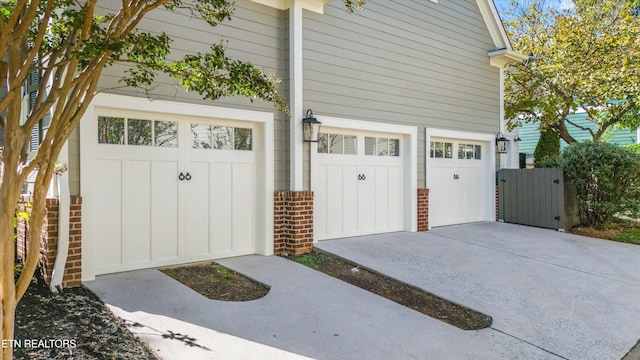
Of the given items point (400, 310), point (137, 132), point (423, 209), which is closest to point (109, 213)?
point (137, 132)

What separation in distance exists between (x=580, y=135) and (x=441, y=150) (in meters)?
11.7

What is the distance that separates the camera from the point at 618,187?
8.53 metres

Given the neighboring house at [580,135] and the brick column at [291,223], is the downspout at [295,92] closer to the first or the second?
the brick column at [291,223]

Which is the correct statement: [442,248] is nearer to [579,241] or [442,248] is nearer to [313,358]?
[579,241]

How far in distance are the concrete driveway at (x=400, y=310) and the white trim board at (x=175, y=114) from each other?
0.36 meters

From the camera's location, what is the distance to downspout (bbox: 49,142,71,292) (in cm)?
445

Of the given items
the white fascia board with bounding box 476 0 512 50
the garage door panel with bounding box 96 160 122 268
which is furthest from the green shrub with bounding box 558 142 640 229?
the garage door panel with bounding box 96 160 122 268

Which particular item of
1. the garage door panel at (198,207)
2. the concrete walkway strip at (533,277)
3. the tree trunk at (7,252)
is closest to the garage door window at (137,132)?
the garage door panel at (198,207)

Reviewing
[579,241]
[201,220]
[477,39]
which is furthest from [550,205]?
[201,220]

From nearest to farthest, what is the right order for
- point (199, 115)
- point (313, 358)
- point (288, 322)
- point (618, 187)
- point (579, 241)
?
point (313, 358)
point (288, 322)
point (199, 115)
point (579, 241)
point (618, 187)

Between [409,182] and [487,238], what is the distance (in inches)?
69.4

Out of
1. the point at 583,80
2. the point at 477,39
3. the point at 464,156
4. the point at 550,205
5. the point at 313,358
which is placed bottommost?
the point at 313,358

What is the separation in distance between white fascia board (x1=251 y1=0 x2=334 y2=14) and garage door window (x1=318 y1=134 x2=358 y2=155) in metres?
2.00

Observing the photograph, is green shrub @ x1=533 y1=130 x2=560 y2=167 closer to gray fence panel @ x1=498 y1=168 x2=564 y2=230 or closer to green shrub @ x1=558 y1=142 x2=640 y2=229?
gray fence panel @ x1=498 y1=168 x2=564 y2=230
